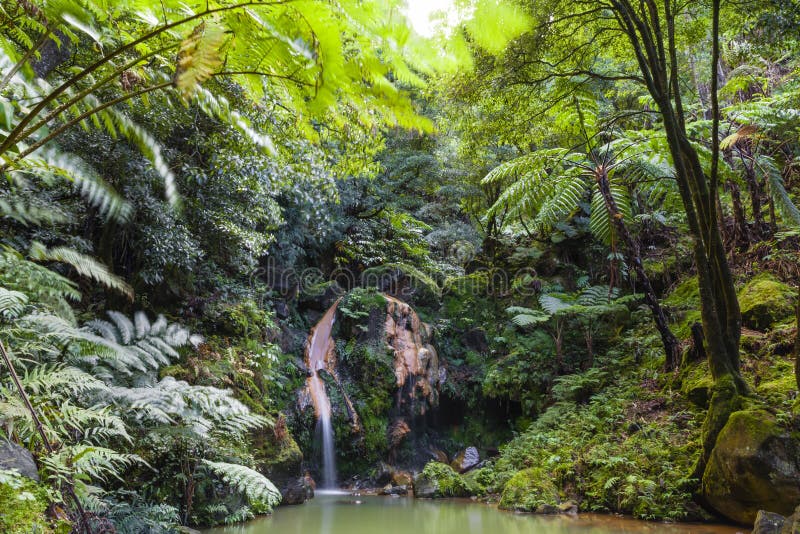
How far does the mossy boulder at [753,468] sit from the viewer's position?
3.05 meters

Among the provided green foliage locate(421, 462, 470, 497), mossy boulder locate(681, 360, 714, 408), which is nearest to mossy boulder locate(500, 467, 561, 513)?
green foliage locate(421, 462, 470, 497)

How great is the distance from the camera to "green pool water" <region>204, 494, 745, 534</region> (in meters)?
3.58

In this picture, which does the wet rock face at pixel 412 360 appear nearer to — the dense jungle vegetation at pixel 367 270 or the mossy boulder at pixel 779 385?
the dense jungle vegetation at pixel 367 270

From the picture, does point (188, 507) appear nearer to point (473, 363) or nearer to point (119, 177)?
point (119, 177)

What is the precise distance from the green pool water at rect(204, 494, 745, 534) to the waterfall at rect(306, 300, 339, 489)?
1.80m

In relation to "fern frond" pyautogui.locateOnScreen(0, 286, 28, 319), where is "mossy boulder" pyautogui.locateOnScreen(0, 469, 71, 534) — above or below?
below

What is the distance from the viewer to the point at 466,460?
23.3ft

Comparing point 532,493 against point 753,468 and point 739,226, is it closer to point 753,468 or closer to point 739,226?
point 753,468

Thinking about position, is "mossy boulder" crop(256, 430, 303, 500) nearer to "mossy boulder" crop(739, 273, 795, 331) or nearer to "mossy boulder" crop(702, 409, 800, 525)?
"mossy boulder" crop(702, 409, 800, 525)

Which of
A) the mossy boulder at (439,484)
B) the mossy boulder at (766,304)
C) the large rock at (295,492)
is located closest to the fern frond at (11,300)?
the large rock at (295,492)

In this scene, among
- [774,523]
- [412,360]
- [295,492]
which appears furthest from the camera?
[412,360]

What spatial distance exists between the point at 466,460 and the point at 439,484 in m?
1.43

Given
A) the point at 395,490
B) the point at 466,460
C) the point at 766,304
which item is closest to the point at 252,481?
the point at 395,490

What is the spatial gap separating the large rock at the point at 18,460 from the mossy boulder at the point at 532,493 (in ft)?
13.7
